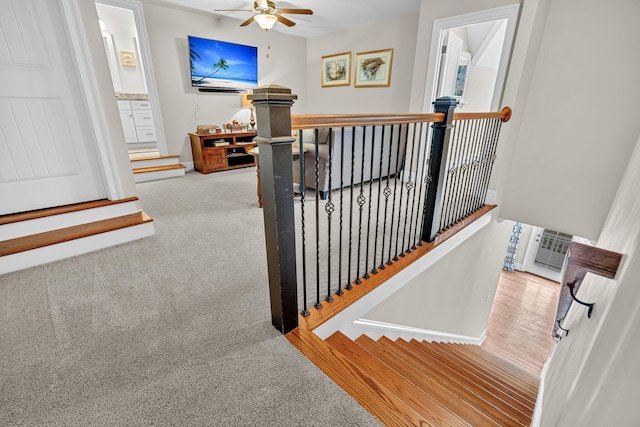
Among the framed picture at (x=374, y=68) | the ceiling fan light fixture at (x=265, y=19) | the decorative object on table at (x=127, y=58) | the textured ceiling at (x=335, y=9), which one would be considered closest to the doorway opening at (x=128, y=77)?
the decorative object on table at (x=127, y=58)

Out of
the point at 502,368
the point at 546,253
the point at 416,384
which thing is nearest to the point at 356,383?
the point at 416,384

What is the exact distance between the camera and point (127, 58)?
588 centimetres

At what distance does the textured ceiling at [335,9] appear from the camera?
13.1 ft

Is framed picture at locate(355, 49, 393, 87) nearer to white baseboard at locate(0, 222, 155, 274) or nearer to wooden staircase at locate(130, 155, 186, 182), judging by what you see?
wooden staircase at locate(130, 155, 186, 182)

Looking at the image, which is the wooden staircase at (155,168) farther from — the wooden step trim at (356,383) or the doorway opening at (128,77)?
the wooden step trim at (356,383)

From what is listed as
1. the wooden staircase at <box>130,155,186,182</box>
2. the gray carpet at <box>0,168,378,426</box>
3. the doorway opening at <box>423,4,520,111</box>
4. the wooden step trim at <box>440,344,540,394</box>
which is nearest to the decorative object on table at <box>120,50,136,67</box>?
the wooden staircase at <box>130,155,186,182</box>

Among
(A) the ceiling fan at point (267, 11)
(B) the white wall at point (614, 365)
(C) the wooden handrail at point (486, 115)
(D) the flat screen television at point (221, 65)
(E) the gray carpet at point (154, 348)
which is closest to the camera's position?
(B) the white wall at point (614, 365)

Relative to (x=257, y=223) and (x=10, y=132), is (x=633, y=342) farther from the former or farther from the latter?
(x=10, y=132)

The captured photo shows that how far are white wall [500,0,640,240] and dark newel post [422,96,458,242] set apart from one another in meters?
1.79

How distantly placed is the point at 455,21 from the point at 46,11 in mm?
3781

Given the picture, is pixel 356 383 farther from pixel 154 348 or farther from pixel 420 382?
pixel 154 348

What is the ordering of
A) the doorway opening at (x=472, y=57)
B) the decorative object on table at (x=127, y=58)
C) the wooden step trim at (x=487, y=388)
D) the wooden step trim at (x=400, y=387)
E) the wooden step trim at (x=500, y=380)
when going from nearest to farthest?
the wooden step trim at (x=400, y=387), the wooden step trim at (x=487, y=388), the wooden step trim at (x=500, y=380), the doorway opening at (x=472, y=57), the decorative object on table at (x=127, y=58)

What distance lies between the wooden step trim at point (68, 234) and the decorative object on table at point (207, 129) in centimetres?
255

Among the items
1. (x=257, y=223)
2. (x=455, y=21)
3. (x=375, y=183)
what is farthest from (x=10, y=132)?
(x=455, y=21)
